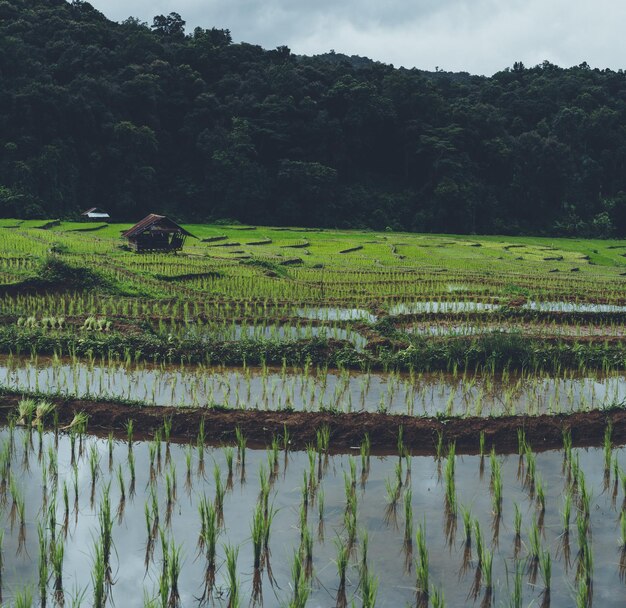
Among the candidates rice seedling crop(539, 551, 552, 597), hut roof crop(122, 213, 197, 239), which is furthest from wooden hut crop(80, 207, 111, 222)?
rice seedling crop(539, 551, 552, 597)

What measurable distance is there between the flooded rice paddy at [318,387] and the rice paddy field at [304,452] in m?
0.04

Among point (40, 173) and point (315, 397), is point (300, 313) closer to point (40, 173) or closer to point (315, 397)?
point (315, 397)

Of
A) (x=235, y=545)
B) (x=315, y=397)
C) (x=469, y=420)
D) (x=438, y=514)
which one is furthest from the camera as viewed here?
(x=315, y=397)

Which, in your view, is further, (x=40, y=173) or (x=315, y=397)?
(x=40, y=173)

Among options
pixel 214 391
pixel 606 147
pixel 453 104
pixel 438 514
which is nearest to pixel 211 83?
pixel 453 104

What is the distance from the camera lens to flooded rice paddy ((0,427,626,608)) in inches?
178

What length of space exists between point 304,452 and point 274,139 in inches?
1657

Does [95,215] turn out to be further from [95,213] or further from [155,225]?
[155,225]

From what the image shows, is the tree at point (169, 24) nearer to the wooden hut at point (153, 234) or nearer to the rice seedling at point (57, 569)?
the wooden hut at point (153, 234)

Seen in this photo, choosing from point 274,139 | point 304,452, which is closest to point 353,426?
point 304,452

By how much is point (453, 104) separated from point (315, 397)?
48.4 meters

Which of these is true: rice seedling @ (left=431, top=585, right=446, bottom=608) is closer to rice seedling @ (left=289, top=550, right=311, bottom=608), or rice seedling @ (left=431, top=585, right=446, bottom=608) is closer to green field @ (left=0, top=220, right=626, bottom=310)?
rice seedling @ (left=289, top=550, right=311, bottom=608)

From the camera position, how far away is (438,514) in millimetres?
5480

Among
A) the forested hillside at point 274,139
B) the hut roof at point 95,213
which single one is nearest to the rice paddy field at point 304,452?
the hut roof at point 95,213
